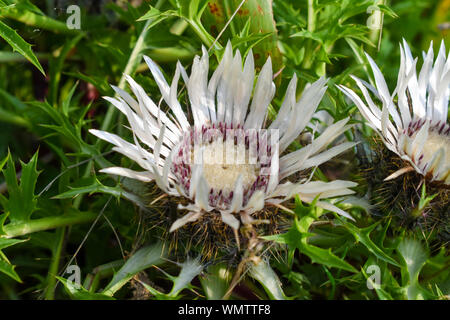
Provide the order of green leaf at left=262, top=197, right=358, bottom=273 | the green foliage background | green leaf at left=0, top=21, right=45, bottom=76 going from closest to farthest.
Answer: green leaf at left=262, top=197, right=358, bottom=273
the green foliage background
green leaf at left=0, top=21, right=45, bottom=76

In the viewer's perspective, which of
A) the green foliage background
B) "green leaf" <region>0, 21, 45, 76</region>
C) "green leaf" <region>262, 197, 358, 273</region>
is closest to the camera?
"green leaf" <region>262, 197, 358, 273</region>

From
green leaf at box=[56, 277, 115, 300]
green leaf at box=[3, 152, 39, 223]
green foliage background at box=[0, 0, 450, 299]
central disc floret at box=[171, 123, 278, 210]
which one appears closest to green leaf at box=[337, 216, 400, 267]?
green foliage background at box=[0, 0, 450, 299]

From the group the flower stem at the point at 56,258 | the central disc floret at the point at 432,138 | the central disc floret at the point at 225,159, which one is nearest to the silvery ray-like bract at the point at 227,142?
the central disc floret at the point at 225,159

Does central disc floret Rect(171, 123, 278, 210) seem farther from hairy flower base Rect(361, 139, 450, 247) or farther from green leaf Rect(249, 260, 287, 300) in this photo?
hairy flower base Rect(361, 139, 450, 247)

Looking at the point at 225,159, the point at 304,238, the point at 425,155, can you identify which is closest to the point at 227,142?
the point at 225,159

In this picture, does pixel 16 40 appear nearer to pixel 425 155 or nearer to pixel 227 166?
pixel 227 166

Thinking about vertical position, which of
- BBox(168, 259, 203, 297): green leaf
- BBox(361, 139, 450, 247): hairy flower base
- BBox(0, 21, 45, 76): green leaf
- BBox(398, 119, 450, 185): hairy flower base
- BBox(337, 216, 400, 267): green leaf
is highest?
BBox(0, 21, 45, 76): green leaf

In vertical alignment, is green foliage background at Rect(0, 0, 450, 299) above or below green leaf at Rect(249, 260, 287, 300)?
above
